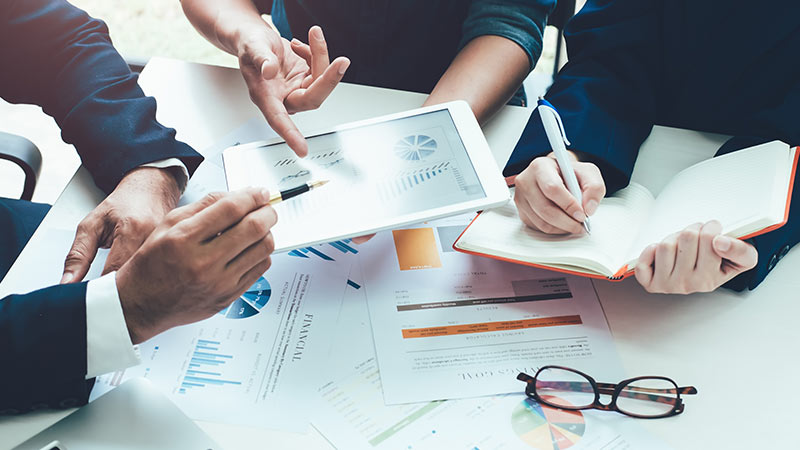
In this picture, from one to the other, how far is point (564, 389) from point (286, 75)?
2.33 feet

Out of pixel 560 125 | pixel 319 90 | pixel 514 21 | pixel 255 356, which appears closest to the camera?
pixel 255 356

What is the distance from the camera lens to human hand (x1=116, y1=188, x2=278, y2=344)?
639mm

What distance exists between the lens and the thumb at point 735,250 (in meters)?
0.70

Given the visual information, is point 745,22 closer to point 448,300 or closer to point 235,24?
point 448,300

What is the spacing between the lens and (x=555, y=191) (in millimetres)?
796

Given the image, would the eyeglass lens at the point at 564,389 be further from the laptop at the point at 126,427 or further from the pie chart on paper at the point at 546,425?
the laptop at the point at 126,427

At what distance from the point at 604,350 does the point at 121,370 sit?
0.59 metres

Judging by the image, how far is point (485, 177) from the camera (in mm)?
833

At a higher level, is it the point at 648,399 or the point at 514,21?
the point at 514,21

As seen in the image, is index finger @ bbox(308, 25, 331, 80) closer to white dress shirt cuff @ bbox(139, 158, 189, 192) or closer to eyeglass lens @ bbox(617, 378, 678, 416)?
white dress shirt cuff @ bbox(139, 158, 189, 192)

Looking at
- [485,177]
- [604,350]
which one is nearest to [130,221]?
[485,177]

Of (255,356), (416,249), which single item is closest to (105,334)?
(255,356)

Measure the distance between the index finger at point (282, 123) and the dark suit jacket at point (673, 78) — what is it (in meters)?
0.32

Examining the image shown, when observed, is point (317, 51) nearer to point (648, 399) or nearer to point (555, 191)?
point (555, 191)
